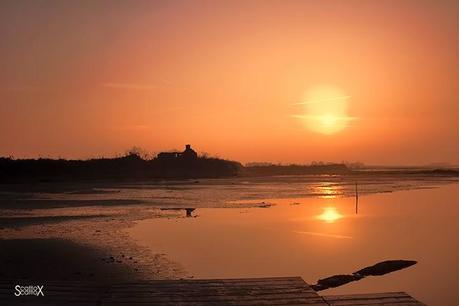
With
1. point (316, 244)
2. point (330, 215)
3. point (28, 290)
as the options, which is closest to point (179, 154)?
point (330, 215)

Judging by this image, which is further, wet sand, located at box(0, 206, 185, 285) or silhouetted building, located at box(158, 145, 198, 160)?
silhouetted building, located at box(158, 145, 198, 160)

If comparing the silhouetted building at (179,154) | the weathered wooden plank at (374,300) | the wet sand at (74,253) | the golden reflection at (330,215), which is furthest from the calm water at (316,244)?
the silhouetted building at (179,154)

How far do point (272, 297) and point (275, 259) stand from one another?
9.45m

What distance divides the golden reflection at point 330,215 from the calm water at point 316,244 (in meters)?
0.07

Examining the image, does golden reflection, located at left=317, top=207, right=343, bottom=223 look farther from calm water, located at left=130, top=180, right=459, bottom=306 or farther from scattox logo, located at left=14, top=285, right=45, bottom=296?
scattox logo, located at left=14, top=285, right=45, bottom=296

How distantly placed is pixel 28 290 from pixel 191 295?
3.37 meters

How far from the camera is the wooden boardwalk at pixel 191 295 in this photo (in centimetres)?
1006

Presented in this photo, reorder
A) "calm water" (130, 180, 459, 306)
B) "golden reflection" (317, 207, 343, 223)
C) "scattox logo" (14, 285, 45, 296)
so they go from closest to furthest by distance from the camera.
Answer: "scattox logo" (14, 285, 45, 296) < "calm water" (130, 180, 459, 306) < "golden reflection" (317, 207, 343, 223)

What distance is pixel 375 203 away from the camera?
48031 millimetres

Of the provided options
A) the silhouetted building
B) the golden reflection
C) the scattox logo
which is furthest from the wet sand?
the silhouetted building

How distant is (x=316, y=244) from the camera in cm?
2373

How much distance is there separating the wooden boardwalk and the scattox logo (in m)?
0.10

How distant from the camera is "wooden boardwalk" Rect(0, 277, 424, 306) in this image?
10062 mm

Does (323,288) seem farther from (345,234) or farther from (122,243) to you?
(345,234)
